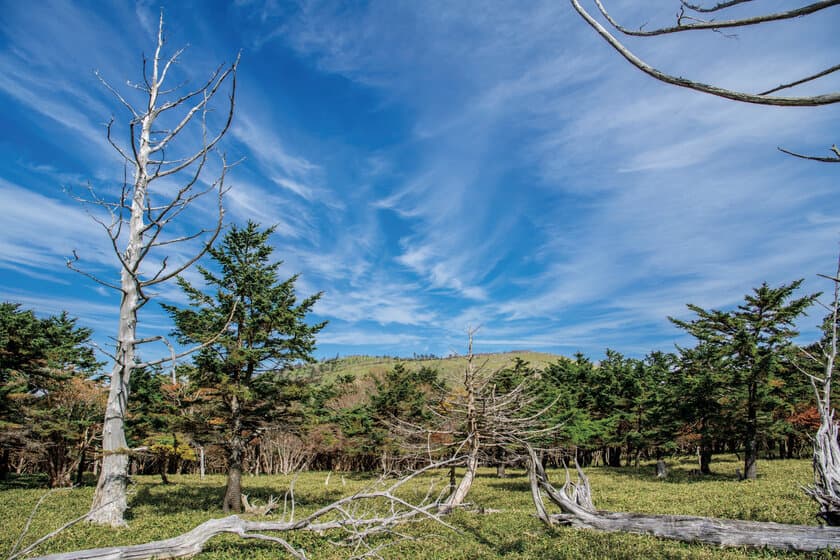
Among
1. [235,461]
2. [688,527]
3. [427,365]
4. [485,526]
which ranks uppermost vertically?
[427,365]

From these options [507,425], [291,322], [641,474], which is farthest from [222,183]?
[641,474]

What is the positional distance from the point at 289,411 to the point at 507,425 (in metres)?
8.39

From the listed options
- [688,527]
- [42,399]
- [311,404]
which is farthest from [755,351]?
[42,399]

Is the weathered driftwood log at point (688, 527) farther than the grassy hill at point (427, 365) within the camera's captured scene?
No

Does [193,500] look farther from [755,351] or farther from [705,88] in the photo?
[755,351]

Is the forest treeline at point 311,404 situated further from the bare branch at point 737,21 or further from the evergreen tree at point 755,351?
the bare branch at point 737,21

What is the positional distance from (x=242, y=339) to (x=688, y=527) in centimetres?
1475

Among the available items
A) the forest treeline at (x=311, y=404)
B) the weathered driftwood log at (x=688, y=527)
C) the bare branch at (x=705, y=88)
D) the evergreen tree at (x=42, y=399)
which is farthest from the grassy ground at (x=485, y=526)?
the bare branch at (x=705, y=88)

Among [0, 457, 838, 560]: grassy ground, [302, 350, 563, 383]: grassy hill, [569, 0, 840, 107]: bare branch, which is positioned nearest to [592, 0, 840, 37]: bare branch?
[569, 0, 840, 107]: bare branch

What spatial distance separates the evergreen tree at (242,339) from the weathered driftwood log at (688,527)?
33.2 feet

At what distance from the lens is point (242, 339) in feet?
52.2

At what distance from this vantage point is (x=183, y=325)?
15359 mm

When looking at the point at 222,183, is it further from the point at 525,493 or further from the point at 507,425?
the point at 525,493

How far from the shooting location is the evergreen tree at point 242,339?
1513 centimetres
